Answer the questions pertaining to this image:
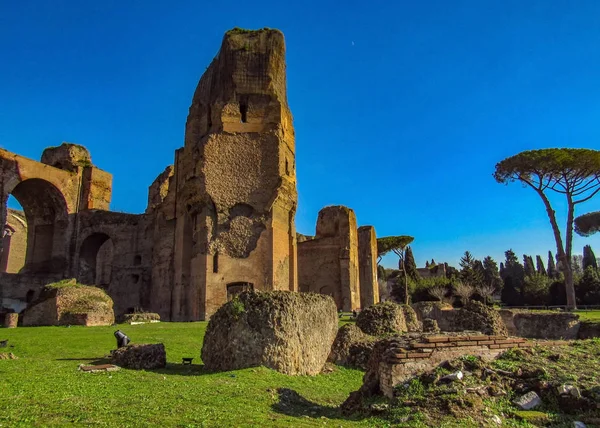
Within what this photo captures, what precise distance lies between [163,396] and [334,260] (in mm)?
26440

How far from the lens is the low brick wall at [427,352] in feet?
18.6

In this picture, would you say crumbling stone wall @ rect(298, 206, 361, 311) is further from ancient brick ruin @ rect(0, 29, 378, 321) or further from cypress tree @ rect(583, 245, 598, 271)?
cypress tree @ rect(583, 245, 598, 271)

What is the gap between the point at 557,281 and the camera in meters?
37.1

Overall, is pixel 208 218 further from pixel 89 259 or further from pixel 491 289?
pixel 491 289

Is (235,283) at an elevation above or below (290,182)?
below

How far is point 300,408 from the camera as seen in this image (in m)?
5.73

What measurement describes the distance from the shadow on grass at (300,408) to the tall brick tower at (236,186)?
16.1 meters

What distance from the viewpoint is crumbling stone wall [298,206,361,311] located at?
30.8 meters

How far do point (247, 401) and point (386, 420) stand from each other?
165cm

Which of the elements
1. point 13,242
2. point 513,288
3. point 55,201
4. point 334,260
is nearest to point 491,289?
point 513,288

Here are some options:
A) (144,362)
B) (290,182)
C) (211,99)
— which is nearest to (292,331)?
(144,362)

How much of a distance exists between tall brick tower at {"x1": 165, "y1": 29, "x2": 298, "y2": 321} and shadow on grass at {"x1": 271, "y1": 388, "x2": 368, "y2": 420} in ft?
53.0

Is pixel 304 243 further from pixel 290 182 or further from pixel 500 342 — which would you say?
pixel 500 342

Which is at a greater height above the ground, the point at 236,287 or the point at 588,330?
the point at 236,287
